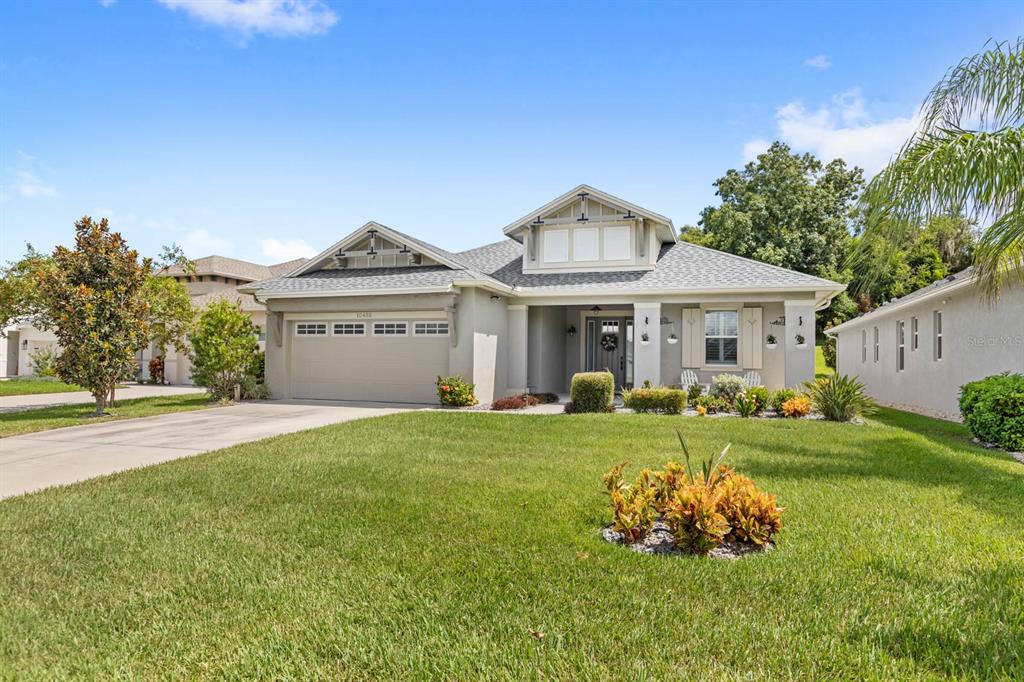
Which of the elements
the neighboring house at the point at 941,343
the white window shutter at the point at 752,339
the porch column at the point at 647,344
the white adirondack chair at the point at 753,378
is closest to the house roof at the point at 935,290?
the neighboring house at the point at 941,343

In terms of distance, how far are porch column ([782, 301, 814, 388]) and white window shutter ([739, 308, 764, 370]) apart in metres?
1.21

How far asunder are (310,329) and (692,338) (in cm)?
1174

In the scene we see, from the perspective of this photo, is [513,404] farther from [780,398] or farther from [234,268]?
[234,268]

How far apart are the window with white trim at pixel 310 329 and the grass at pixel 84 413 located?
328cm

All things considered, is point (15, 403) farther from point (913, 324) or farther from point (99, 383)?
point (913, 324)

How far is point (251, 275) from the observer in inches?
1548

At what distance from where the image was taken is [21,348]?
3130 centimetres

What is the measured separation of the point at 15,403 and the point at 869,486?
71.7 feet

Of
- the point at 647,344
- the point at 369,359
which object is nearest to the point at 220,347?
the point at 369,359

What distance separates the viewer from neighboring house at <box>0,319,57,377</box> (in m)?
30.6

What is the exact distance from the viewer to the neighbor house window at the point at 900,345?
17.6m

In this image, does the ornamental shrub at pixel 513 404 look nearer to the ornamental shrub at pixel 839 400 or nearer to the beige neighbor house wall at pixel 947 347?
the ornamental shrub at pixel 839 400

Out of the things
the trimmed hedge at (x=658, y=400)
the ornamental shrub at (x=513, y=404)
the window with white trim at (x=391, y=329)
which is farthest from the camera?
the window with white trim at (x=391, y=329)

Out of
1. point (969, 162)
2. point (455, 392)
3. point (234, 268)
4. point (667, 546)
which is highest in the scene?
point (234, 268)
